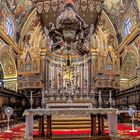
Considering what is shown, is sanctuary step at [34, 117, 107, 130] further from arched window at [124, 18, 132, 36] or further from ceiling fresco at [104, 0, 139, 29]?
arched window at [124, 18, 132, 36]

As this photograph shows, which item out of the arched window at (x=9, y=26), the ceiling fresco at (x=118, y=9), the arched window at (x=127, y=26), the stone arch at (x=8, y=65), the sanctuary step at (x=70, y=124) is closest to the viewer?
the sanctuary step at (x=70, y=124)

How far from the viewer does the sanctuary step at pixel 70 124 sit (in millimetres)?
13195

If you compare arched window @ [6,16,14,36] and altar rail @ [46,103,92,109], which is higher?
arched window @ [6,16,14,36]

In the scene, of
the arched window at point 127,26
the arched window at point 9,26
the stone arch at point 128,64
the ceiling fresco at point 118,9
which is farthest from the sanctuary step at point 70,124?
the arched window at point 9,26

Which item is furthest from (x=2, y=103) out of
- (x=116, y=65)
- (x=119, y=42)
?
(x=119, y=42)

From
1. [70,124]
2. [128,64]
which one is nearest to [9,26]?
[128,64]

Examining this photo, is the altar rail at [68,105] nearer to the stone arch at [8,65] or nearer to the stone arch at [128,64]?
the stone arch at [128,64]

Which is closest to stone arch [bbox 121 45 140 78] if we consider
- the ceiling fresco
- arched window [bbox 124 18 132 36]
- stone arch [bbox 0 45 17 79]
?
arched window [bbox 124 18 132 36]

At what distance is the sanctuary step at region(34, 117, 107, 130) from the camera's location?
13195 millimetres

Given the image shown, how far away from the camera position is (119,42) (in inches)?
1032

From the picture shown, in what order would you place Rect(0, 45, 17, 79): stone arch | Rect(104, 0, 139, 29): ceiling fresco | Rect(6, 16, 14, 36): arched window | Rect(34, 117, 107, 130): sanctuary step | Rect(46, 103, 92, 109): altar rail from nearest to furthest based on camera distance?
Rect(34, 117, 107, 130): sanctuary step, Rect(46, 103, 92, 109): altar rail, Rect(104, 0, 139, 29): ceiling fresco, Rect(6, 16, 14, 36): arched window, Rect(0, 45, 17, 79): stone arch

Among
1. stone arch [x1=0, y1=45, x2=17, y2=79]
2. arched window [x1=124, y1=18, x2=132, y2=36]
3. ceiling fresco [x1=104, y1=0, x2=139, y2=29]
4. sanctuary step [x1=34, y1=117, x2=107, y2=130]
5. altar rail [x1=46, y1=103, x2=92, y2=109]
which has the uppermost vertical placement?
ceiling fresco [x1=104, y1=0, x2=139, y2=29]

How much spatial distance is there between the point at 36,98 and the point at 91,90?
437 centimetres

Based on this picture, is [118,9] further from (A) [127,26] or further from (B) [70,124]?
(B) [70,124]
